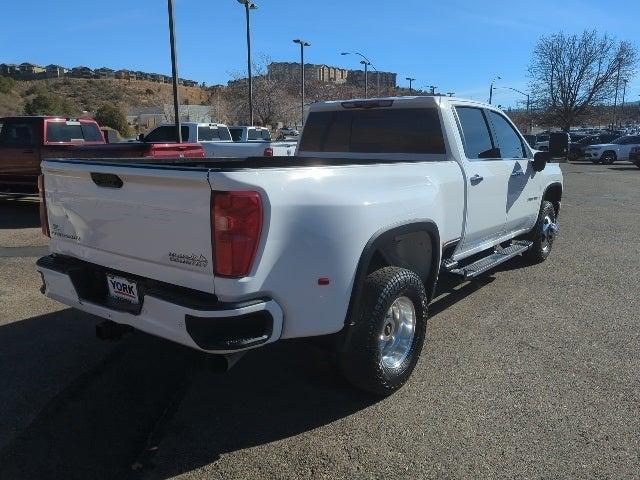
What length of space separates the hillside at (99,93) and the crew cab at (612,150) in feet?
162

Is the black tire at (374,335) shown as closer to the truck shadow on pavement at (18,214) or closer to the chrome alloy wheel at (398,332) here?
the chrome alloy wheel at (398,332)

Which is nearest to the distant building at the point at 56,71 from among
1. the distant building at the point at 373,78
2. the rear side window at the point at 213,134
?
the distant building at the point at 373,78

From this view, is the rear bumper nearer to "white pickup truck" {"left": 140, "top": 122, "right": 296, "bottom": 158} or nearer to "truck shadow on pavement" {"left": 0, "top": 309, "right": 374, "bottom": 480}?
"truck shadow on pavement" {"left": 0, "top": 309, "right": 374, "bottom": 480}

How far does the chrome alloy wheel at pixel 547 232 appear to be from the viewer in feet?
23.6

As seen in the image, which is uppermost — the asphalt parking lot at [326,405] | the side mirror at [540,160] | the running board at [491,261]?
the side mirror at [540,160]

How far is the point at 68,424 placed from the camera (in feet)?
11.0

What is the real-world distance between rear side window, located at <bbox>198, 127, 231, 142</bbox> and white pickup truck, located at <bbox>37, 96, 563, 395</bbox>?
13754 millimetres

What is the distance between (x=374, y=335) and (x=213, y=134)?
52.2 ft

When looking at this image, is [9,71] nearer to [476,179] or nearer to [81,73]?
[81,73]

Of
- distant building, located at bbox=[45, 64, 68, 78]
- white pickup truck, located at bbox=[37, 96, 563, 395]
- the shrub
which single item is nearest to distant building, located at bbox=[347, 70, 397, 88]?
distant building, located at bbox=[45, 64, 68, 78]

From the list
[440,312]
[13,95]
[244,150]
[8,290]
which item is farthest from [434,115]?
[13,95]

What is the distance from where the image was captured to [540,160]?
6.36 m

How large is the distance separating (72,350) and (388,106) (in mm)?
3388

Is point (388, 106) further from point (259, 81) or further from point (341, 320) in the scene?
point (259, 81)
